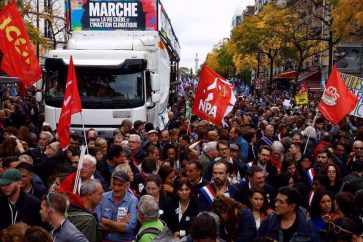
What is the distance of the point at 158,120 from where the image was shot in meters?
19.7

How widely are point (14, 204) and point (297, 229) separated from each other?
2.87m

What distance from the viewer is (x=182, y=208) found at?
7.15m

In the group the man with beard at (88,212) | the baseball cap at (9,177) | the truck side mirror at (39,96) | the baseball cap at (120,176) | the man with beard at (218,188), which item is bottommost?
the truck side mirror at (39,96)

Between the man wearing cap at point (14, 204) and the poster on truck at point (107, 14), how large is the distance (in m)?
11.5

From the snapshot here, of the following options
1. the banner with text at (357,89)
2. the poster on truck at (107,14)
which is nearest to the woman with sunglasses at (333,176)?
the banner with text at (357,89)

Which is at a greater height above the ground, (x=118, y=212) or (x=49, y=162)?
(x=118, y=212)

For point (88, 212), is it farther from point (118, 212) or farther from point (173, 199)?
point (173, 199)

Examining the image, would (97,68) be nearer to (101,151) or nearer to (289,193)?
(101,151)

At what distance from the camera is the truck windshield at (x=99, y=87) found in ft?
51.2

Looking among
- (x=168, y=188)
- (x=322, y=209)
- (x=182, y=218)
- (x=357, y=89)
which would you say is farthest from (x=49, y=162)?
(x=357, y=89)

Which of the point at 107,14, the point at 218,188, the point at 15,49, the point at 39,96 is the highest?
the point at 107,14

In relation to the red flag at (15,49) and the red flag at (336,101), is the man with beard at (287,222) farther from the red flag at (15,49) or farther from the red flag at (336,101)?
the red flag at (336,101)

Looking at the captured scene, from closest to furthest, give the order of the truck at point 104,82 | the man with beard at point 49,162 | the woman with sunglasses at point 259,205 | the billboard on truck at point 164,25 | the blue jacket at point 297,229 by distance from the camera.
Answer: the blue jacket at point 297,229, the woman with sunglasses at point 259,205, the man with beard at point 49,162, the truck at point 104,82, the billboard on truck at point 164,25

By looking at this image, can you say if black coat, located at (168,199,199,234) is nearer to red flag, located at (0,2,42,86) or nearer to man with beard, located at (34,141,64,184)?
man with beard, located at (34,141,64,184)
